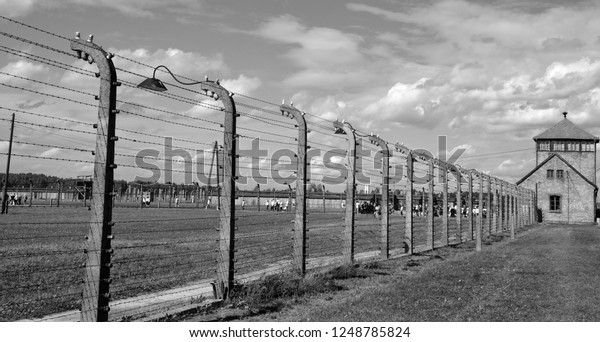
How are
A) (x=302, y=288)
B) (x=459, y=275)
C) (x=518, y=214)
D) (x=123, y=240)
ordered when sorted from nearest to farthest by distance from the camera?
(x=302, y=288)
(x=459, y=275)
(x=123, y=240)
(x=518, y=214)

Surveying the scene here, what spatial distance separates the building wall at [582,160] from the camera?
2694 inches

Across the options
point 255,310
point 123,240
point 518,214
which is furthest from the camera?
point 518,214

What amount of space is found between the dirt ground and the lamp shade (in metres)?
2.76

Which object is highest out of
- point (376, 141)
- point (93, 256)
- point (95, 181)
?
point (376, 141)

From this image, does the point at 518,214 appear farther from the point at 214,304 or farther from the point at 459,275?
the point at 214,304

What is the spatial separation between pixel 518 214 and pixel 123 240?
30323mm

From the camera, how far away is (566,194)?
209 feet

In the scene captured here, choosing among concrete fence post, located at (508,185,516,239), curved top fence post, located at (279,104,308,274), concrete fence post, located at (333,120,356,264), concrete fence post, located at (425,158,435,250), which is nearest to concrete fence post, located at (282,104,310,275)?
curved top fence post, located at (279,104,308,274)

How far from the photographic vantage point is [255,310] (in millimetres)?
7438

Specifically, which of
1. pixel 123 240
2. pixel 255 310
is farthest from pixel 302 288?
pixel 123 240

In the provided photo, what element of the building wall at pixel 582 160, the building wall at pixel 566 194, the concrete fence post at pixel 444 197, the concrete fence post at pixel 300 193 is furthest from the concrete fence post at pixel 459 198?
the building wall at pixel 582 160

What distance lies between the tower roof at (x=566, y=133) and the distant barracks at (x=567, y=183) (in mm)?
110

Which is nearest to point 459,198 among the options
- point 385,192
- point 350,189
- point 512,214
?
point 512,214

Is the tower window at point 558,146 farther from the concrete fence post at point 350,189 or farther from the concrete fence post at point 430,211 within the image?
the concrete fence post at point 350,189
